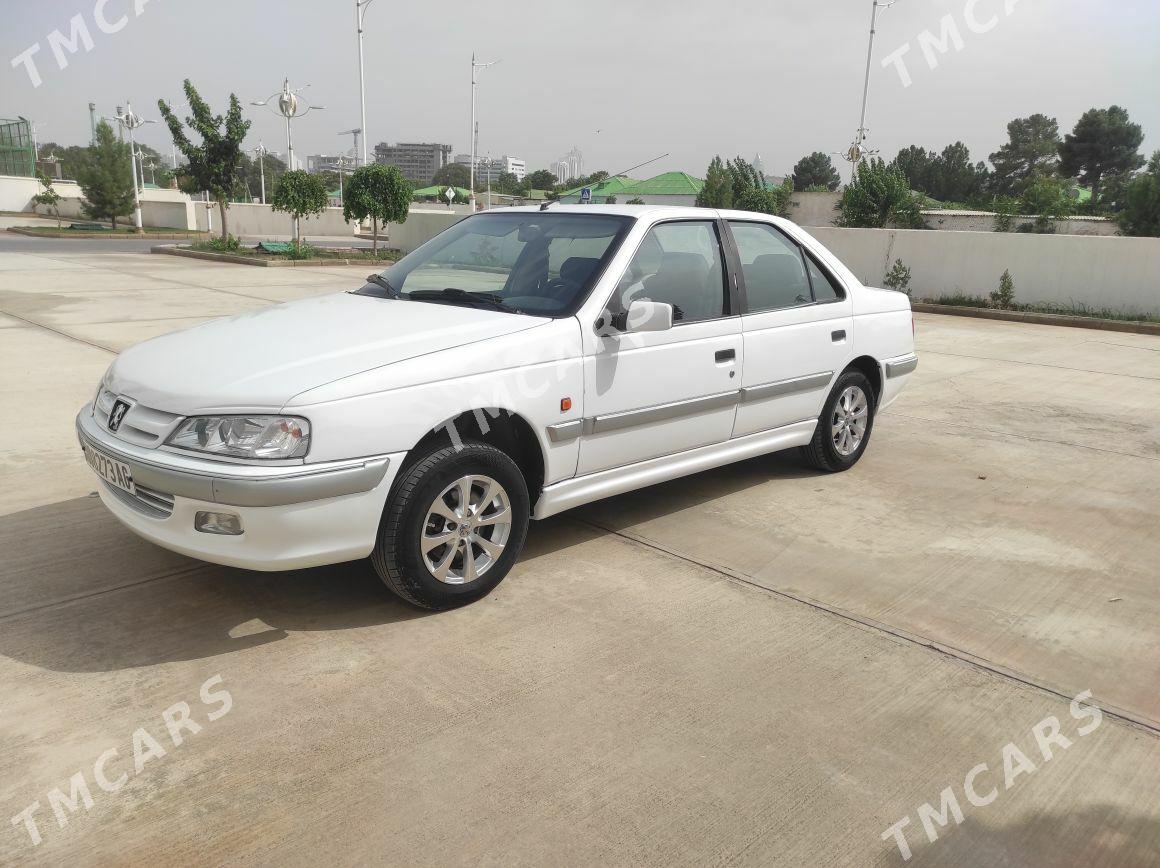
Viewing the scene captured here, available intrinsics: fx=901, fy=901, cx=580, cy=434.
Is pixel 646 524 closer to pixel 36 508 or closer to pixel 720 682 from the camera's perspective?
pixel 720 682

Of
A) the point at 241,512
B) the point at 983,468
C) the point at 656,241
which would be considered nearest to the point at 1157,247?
the point at 983,468

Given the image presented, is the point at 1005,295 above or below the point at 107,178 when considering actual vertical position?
below

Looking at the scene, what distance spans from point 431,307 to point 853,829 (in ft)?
9.21

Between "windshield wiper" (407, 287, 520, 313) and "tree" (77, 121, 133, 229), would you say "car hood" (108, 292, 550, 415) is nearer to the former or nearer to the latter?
"windshield wiper" (407, 287, 520, 313)

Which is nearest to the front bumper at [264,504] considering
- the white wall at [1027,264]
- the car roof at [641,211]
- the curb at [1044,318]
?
the car roof at [641,211]

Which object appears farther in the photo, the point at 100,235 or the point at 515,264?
the point at 100,235

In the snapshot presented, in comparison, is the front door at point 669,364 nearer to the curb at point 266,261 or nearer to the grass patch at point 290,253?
the curb at point 266,261

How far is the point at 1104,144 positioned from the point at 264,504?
3607 inches

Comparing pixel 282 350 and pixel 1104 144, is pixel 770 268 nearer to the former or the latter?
pixel 282 350

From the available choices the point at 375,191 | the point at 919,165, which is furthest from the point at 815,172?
the point at 375,191

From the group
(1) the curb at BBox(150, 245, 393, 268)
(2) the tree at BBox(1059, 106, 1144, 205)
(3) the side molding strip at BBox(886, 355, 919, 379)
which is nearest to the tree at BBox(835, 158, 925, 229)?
(1) the curb at BBox(150, 245, 393, 268)

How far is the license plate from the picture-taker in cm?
341

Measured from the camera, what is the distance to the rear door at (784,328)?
4.93 m

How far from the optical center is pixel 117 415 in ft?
11.7
